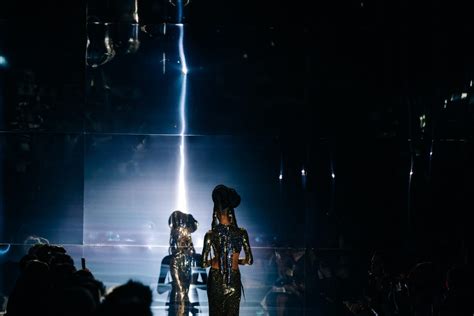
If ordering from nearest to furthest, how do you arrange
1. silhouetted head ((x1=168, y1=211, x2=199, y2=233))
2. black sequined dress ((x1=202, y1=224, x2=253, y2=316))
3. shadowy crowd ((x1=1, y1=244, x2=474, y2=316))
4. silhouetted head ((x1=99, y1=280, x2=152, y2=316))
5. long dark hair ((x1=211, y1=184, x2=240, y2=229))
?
silhouetted head ((x1=99, y1=280, x2=152, y2=316)), shadowy crowd ((x1=1, y1=244, x2=474, y2=316)), black sequined dress ((x1=202, y1=224, x2=253, y2=316)), long dark hair ((x1=211, y1=184, x2=240, y2=229)), silhouetted head ((x1=168, y1=211, x2=199, y2=233))

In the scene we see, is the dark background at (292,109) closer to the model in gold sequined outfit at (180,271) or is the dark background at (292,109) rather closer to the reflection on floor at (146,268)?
the reflection on floor at (146,268)

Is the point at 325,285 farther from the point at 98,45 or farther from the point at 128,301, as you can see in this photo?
the point at 128,301

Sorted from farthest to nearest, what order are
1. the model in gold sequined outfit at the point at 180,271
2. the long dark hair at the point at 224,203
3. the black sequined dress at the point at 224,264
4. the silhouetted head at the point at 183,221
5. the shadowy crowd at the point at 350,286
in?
the silhouetted head at the point at 183,221
the model in gold sequined outfit at the point at 180,271
the long dark hair at the point at 224,203
the black sequined dress at the point at 224,264
the shadowy crowd at the point at 350,286

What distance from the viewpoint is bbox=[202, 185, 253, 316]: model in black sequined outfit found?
25.9ft

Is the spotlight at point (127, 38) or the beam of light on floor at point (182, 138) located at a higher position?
the spotlight at point (127, 38)

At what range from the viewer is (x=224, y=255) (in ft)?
25.8

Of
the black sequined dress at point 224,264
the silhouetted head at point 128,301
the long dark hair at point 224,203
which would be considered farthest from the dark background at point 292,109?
the silhouetted head at point 128,301

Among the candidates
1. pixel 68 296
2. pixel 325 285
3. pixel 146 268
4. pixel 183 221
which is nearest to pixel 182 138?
pixel 183 221

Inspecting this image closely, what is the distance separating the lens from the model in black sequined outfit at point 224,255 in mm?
7902

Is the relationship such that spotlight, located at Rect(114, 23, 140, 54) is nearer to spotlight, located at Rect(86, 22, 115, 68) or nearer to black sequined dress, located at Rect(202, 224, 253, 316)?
spotlight, located at Rect(86, 22, 115, 68)

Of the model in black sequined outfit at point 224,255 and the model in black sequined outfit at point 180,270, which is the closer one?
the model in black sequined outfit at point 224,255

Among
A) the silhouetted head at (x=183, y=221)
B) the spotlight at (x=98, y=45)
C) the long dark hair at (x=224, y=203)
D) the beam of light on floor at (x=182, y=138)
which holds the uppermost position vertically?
the spotlight at (x=98, y=45)

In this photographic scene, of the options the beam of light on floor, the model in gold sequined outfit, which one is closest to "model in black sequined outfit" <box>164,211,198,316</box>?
the model in gold sequined outfit

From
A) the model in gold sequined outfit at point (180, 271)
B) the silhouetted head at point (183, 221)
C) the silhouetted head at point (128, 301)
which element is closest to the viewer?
the silhouetted head at point (128, 301)
